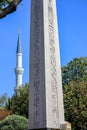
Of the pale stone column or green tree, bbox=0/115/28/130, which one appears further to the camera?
green tree, bbox=0/115/28/130

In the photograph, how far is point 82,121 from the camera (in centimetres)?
2955

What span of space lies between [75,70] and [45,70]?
34.8 meters

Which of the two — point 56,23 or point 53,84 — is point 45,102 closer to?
point 53,84

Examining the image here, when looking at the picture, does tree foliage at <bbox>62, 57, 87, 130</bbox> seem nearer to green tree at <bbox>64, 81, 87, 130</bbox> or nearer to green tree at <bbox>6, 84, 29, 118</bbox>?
green tree at <bbox>64, 81, 87, 130</bbox>

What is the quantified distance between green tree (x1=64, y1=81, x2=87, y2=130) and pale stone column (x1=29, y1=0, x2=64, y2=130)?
20.2 meters

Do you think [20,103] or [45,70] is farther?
[20,103]

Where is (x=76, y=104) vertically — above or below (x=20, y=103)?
below

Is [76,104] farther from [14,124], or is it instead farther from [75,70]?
[14,124]

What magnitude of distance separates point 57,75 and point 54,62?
1.02 feet

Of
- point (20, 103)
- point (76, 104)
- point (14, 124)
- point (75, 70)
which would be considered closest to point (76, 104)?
point (76, 104)

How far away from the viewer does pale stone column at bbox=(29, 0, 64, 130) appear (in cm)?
842

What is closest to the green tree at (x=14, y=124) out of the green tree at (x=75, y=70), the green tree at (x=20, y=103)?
the green tree at (x=20, y=103)

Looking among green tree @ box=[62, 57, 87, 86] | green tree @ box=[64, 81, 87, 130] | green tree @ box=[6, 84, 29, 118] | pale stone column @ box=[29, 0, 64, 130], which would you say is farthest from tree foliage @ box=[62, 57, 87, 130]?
pale stone column @ box=[29, 0, 64, 130]

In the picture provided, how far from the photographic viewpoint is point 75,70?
142 feet
